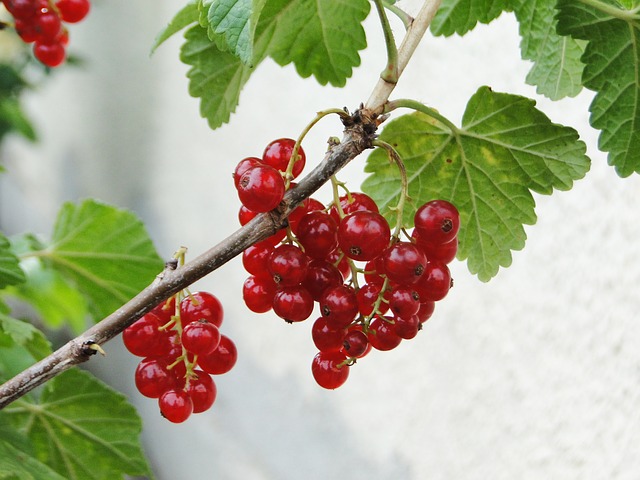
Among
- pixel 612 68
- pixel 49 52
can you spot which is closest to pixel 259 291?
pixel 612 68

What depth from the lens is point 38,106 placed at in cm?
388

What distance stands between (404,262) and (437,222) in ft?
0.13

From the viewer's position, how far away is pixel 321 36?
0.59 meters

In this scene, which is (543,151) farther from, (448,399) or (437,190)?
(448,399)

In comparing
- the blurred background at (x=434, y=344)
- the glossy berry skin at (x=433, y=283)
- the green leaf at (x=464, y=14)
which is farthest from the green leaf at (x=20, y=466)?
the blurred background at (x=434, y=344)

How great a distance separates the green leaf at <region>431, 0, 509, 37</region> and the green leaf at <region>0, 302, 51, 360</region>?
0.43 m

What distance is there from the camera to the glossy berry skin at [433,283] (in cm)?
44

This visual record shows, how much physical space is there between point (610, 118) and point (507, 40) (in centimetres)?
58

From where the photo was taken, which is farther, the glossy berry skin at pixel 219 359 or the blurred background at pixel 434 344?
the blurred background at pixel 434 344

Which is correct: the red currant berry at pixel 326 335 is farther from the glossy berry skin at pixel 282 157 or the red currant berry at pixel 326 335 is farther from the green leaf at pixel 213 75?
the green leaf at pixel 213 75

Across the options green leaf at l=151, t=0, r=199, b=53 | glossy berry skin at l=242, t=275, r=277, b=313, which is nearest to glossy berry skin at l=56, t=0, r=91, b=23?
green leaf at l=151, t=0, r=199, b=53

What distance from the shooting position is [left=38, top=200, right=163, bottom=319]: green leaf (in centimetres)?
80

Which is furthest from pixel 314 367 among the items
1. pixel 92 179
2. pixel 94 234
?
pixel 92 179

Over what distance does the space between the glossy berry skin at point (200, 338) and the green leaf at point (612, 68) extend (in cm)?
29
